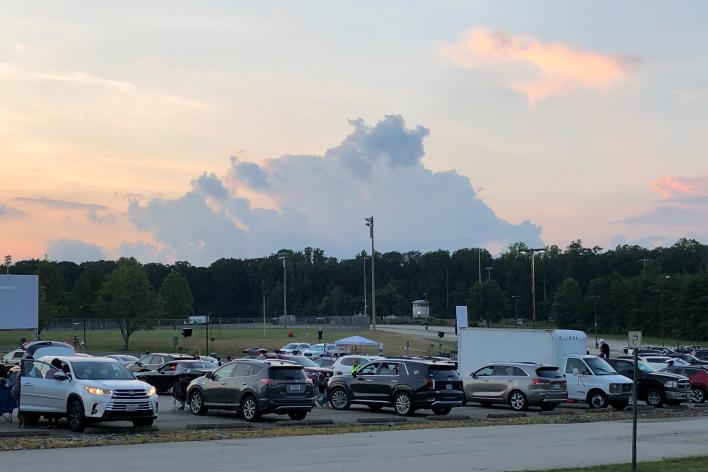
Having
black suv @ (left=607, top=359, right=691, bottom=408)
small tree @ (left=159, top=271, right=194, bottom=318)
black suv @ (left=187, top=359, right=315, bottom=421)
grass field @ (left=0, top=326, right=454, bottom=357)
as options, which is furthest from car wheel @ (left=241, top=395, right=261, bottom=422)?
small tree @ (left=159, top=271, right=194, bottom=318)

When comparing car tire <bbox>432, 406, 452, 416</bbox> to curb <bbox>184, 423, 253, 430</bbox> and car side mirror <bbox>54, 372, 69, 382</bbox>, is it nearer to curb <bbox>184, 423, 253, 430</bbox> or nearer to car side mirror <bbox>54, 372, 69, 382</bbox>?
curb <bbox>184, 423, 253, 430</bbox>

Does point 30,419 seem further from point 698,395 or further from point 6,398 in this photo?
point 698,395

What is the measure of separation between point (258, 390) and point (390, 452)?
6.94 m

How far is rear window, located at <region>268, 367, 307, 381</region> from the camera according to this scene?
24.7 meters

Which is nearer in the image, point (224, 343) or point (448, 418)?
point (448, 418)

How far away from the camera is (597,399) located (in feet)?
106

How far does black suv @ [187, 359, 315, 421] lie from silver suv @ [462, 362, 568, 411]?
8.59m

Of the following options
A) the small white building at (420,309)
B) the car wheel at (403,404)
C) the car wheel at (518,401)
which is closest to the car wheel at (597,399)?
the car wheel at (518,401)

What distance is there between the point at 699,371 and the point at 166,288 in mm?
103806

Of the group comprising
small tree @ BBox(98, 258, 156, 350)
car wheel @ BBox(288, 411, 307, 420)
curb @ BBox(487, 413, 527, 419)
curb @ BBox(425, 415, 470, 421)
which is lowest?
curb @ BBox(487, 413, 527, 419)

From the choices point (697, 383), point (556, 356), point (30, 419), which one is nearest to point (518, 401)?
point (556, 356)

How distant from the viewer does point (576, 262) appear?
606 feet

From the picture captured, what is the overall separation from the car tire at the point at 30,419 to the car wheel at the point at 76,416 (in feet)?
4.28

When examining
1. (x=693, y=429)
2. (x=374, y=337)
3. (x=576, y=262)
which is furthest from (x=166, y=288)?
(x=693, y=429)
